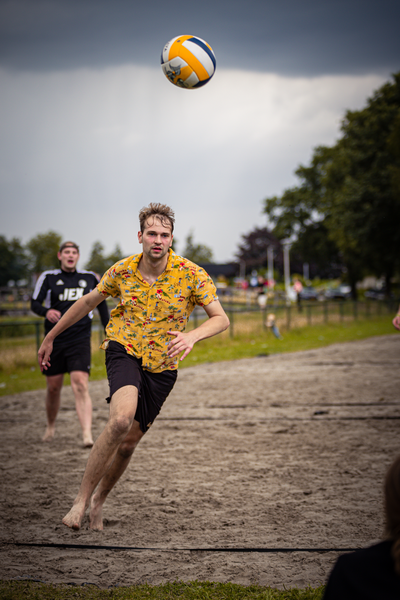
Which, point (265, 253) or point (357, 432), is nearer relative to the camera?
point (357, 432)

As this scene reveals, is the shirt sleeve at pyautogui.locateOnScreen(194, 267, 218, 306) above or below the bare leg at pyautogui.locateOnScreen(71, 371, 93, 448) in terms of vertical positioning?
above

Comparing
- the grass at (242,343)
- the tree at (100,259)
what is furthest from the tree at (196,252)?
the grass at (242,343)

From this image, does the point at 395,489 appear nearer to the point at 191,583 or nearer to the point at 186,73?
the point at 191,583

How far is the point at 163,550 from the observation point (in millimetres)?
3445

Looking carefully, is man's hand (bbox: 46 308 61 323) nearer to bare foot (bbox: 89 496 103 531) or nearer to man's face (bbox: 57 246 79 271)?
man's face (bbox: 57 246 79 271)

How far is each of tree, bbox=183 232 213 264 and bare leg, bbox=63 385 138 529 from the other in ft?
217

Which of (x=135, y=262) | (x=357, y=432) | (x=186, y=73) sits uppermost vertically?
(x=186, y=73)

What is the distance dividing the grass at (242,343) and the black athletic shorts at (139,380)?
725 centimetres

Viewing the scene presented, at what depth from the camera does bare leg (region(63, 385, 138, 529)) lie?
11.4 ft

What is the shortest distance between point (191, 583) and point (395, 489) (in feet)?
6.51

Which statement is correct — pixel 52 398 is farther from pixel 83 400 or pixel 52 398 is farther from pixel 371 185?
pixel 371 185

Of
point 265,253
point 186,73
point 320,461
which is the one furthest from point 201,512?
point 265,253

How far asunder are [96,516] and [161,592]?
44.4 inches

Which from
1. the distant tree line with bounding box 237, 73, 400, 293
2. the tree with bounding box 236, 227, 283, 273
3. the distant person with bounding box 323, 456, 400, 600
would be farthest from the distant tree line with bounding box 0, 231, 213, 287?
the distant person with bounding box 323, 456, 400, 600
